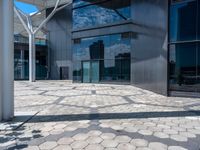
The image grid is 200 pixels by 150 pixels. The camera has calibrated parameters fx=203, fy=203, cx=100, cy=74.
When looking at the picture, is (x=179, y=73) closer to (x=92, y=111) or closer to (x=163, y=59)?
(x=163, y=59)

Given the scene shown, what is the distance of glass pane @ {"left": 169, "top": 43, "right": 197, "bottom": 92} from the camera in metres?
11.3

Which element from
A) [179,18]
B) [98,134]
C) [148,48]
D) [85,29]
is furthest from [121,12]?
[98,134]

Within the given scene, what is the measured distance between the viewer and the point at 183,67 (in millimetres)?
11648

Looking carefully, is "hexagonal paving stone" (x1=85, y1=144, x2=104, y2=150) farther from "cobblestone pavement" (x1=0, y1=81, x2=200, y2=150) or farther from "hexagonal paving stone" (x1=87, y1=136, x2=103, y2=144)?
"hexagonal paving stone" (x1=87, y1=136, x2=103, y2=144)

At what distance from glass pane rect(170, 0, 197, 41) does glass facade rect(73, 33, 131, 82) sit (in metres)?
7.74

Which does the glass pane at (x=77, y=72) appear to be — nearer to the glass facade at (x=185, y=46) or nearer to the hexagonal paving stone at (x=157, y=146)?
the glass facade at (x=185, y=46)

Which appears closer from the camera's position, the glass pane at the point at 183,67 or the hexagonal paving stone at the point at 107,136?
the hexagonal paving stone at the point at 107,136

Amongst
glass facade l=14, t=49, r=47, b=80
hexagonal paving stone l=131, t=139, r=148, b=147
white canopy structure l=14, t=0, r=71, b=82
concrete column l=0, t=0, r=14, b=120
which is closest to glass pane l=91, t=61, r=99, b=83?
white canopy structure l=14, t=0, r=71, b=82

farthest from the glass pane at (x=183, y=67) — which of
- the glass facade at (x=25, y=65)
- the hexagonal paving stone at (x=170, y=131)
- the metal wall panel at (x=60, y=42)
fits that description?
the glass facade at (x=25, y=65)

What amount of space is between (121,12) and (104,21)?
2255 millimetres

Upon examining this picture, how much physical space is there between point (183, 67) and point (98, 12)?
43.4 feet

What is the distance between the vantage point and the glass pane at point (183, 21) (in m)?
11.3

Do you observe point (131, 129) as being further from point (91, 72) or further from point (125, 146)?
point (91, 72)

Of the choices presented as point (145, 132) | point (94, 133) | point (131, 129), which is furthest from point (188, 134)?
point (94, 133)
